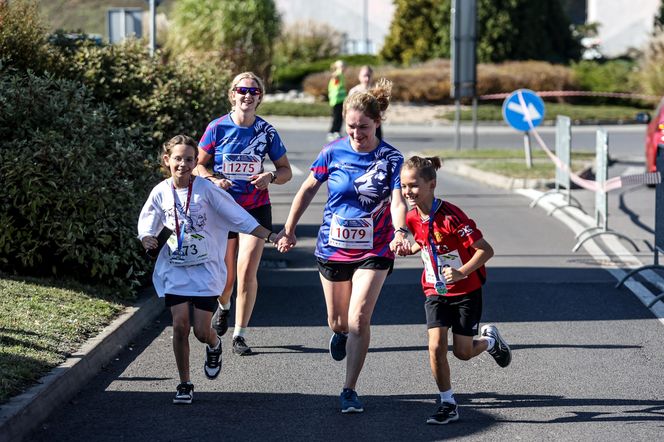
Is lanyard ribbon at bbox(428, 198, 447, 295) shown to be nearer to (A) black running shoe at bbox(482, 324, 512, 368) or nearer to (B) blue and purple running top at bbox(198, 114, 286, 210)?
(A) black running shoe at bbox(482, 324, 512, 368)

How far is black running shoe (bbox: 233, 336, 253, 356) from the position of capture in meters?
8.42

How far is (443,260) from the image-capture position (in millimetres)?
6664

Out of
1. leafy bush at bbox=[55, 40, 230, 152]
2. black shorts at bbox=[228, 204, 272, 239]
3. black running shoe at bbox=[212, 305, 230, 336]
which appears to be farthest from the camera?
leafy bush at bbox=[55, 40, 230, 152]

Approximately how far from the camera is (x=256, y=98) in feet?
27.3

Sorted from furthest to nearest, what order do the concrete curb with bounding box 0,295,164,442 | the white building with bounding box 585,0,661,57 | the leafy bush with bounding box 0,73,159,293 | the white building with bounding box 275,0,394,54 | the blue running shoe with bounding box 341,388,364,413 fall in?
the white building with bounding box 275,0,394,54 → the white building with bounding box 585,0,661,57 → the leafy bush with bounding box 0,73,159,293 → the blue running shoe with bounding box 341,388,364,413 → the concrete curb with bounding box 0,295,164,442

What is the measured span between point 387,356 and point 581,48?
45.0 metres

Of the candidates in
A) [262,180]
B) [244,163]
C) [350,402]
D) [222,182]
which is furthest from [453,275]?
[244,163]

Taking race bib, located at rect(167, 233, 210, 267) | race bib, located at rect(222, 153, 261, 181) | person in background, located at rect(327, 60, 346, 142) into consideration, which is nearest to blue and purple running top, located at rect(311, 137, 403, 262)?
race bib, located at rect(167, 233, 210, 267)

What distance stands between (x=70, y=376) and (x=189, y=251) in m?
1.04

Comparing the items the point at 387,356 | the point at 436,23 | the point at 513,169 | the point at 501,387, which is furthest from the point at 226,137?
the point at 436,23

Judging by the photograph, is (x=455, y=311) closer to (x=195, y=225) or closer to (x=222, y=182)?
(x=195, y=225)

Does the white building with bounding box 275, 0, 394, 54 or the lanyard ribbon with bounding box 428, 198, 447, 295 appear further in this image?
the white building with bounding box 275, 0, 394, 54

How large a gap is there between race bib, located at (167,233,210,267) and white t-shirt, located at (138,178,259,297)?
0.05 feet

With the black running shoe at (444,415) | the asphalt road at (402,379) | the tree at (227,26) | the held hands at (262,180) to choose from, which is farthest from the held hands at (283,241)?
the tree at (227,26)
